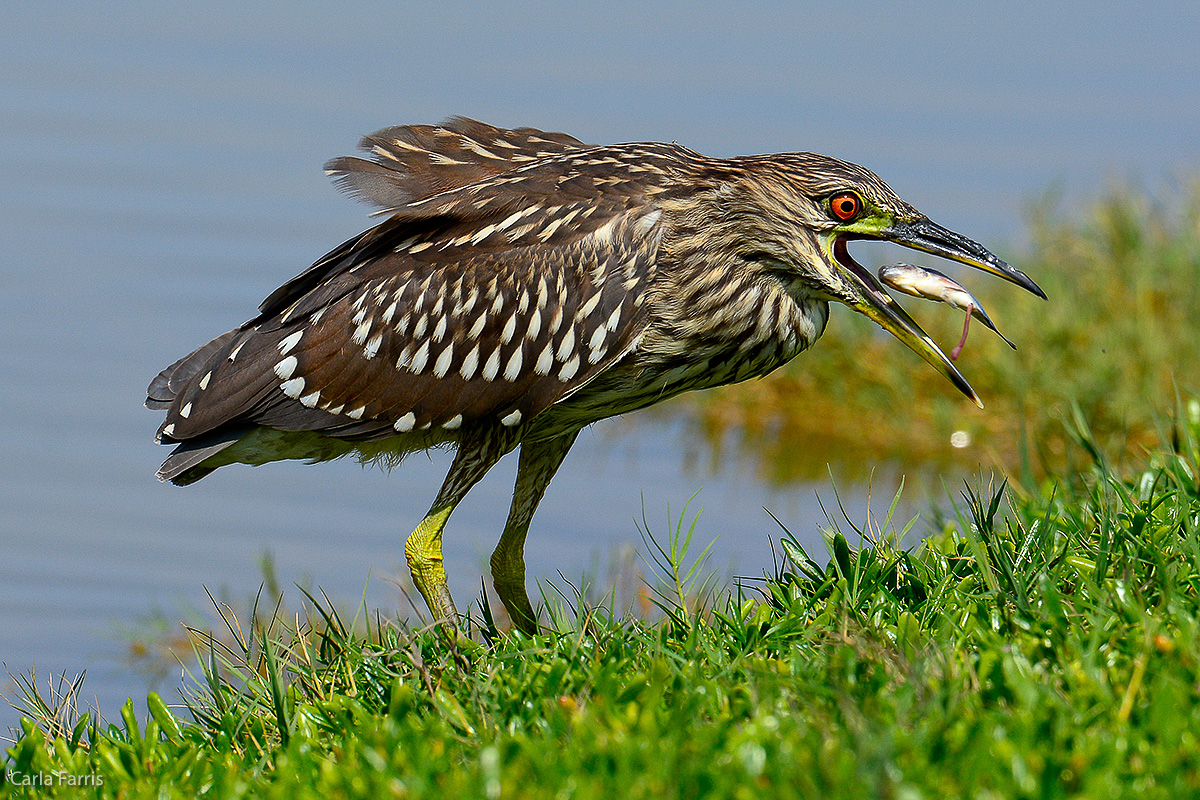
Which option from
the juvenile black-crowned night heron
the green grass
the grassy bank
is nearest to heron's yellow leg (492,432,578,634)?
the juvenile black-crowned night heron

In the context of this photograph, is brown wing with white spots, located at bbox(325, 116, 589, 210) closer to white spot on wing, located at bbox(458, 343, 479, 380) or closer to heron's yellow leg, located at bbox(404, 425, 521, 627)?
white spot on wing, located at bbox(458, 343, 479, 380)

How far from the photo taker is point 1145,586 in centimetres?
383

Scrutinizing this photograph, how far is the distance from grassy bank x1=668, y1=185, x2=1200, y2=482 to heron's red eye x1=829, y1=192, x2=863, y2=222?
3663 mm

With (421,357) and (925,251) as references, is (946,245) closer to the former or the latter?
(925,251)

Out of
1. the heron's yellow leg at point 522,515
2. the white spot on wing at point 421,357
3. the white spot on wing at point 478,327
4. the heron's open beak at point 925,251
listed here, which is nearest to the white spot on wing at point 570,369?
the white spot on wing at point 478,327

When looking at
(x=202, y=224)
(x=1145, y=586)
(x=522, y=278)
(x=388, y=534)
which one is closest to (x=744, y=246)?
(x=522, y=278)

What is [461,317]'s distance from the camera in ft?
16.4

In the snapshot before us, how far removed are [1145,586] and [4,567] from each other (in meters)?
6.16

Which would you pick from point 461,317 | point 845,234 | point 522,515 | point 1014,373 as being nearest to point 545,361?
point 461,317

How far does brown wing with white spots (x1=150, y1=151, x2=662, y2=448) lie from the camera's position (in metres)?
4.84

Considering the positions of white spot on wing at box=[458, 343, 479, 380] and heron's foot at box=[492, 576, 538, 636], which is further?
heron's foot at box=[492, 576, 538, 636]

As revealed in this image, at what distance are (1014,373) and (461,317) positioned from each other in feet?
15.3

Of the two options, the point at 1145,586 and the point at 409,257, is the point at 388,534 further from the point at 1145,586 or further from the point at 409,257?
the point at 1145,586

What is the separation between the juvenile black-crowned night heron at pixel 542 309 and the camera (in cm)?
484
